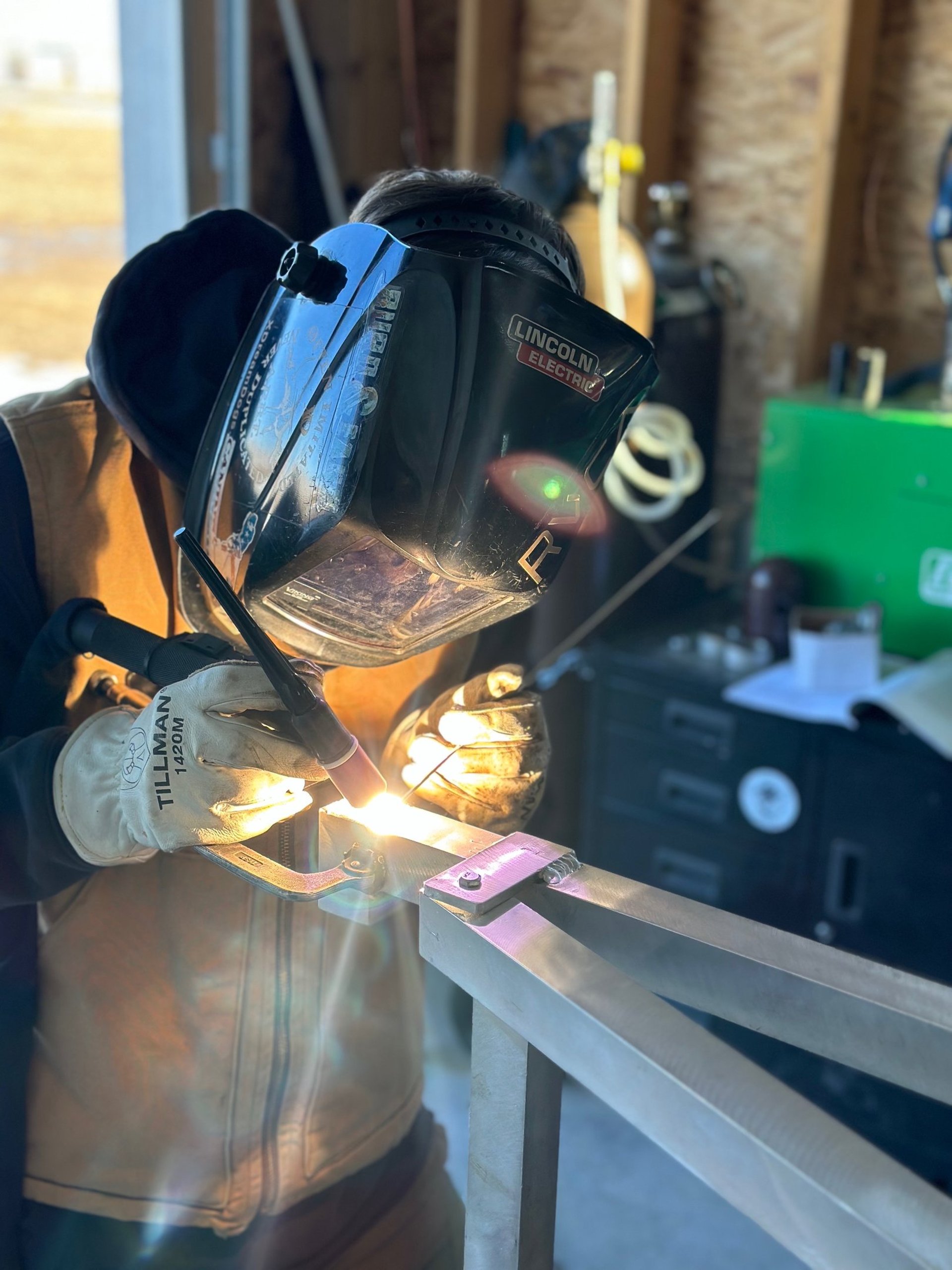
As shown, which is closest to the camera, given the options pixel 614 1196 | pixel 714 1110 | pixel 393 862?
pixel 714 1110

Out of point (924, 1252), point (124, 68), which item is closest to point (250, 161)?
point (124, 68)

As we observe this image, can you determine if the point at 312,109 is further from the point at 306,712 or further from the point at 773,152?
the point at 306,712

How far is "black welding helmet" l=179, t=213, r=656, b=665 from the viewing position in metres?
0.82

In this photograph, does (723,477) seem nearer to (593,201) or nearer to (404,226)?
(593,201)

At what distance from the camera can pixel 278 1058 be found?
1023 mm

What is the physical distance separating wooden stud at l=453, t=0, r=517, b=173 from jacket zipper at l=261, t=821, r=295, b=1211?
2.49m

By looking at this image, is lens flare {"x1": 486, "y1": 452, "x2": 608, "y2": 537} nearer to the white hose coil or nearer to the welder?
the welder

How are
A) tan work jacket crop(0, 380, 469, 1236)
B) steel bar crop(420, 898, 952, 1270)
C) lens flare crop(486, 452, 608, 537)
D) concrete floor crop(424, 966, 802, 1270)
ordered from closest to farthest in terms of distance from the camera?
steel bar crop(420, 898, 952, 1270) → lens flare crop(486, 452, 608, 537) → tan work jacket crop(0, 380, 469, 1236) → concrete floor crop(424, 966, 802, 1270)

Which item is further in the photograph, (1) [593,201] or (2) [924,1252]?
(1) [593,201]

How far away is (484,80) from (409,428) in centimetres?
257

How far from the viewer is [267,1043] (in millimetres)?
1017

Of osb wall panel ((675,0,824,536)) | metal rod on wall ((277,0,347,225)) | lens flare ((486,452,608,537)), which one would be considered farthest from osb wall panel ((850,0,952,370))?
lens flare ((486,452,608,537))

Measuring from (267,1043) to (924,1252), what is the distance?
665 mm

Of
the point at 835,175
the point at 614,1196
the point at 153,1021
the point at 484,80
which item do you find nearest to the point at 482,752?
the point at 153,1021
